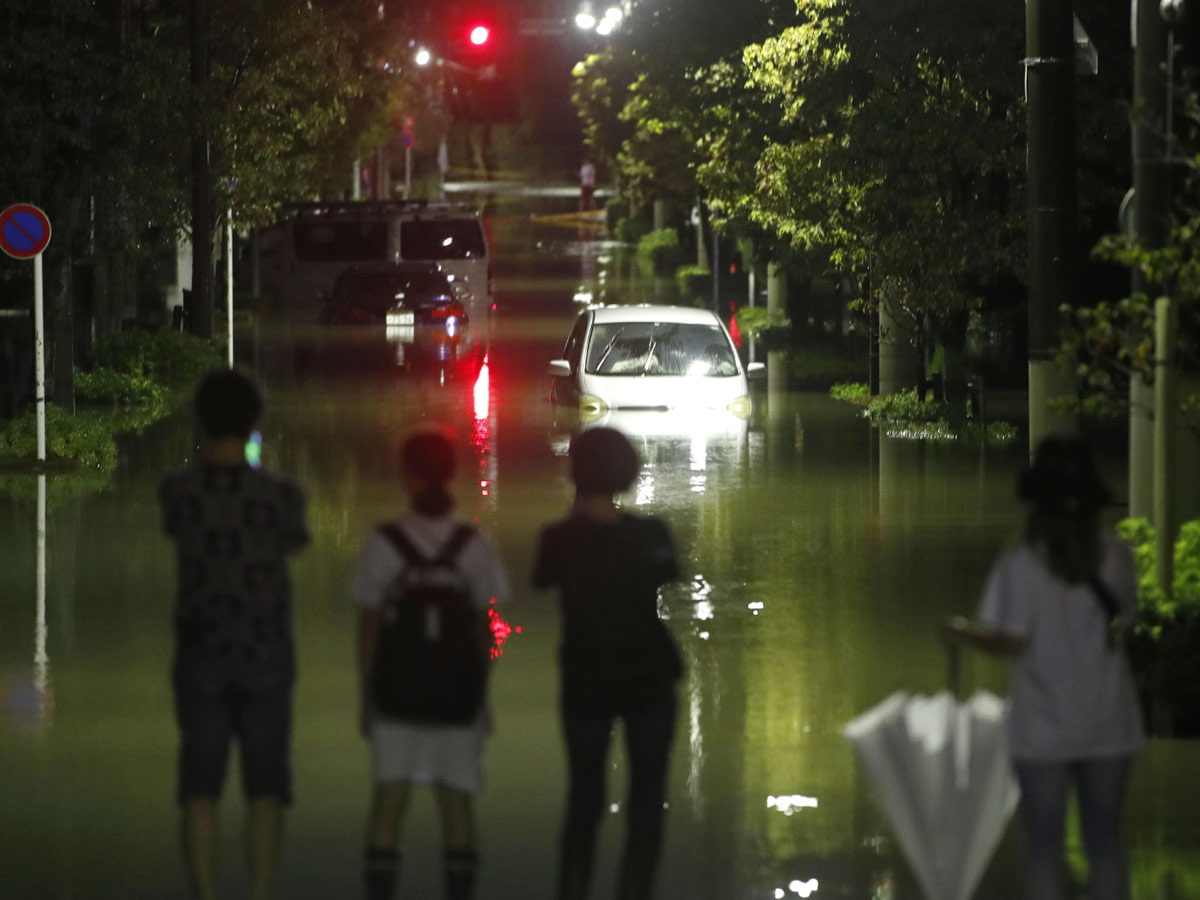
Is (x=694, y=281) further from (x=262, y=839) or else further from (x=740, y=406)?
(x=262, y=839)

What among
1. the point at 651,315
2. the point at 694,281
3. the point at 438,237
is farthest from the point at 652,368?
the point at 694,281

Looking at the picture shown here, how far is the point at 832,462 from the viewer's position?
63.0 ft

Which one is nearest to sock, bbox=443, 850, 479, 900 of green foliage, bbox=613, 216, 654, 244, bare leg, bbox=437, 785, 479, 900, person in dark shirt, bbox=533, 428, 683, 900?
bare leg, bbox=437, 785, 479, 900

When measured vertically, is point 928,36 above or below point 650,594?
above

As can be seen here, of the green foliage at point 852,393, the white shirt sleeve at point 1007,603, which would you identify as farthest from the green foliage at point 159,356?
the white shirt sleeve at point 1007,603

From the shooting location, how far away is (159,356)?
28.1 metres

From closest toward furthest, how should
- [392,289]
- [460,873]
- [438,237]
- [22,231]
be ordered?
1. [460,873]
2. [22,231]
3. [392,289]
4. [438,237]

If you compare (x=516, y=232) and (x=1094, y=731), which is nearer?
(x=1094, y=731)

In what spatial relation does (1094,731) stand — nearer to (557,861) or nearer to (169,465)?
(557,861)

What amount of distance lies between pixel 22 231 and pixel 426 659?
1350 centimetres

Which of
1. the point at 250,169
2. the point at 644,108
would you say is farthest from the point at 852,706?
the point at 644,108

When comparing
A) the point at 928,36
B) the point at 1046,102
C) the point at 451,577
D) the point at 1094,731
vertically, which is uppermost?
the point at 928,36

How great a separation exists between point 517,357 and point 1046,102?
18.6 metres

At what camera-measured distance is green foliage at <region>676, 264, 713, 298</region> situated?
2015 inches
